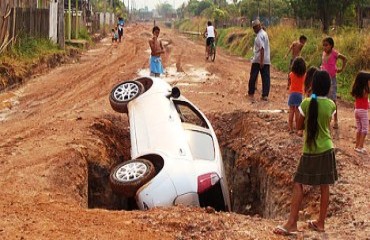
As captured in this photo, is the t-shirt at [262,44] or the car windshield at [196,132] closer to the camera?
the car windshield at [196,132]

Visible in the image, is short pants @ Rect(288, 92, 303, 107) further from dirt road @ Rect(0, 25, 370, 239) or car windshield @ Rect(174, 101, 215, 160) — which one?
car windshield @ Rect(174, 101, 215, 160)

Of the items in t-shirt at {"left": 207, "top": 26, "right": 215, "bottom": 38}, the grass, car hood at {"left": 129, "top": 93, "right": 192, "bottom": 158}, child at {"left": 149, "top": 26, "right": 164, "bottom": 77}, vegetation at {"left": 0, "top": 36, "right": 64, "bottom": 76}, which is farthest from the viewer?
t-shirt at {"left": 207, "top": 26, "right": 215, "bottom": 38}

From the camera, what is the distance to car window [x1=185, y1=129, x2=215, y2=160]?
8154 millimetres

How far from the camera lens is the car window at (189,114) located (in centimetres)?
959

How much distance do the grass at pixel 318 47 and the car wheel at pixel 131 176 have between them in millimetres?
8916

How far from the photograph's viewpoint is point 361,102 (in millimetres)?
9250

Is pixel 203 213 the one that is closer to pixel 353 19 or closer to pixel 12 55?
pixel 12 55

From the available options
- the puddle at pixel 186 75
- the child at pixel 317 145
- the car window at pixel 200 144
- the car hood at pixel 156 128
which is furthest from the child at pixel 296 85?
the puddle at pixel 186 75

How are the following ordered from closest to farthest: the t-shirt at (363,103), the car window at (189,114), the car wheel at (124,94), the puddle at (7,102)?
the t-shirt at (363,103)
the car window at (189,114)
the car wheel at (124,94)
the puddle at (7,102)

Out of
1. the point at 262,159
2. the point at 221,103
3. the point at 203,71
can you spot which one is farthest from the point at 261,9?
the point at 262,159

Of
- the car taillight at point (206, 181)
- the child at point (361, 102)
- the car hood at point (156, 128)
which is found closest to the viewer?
the car taillight at point (206, 181)

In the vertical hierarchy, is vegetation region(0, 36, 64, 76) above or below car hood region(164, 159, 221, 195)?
above

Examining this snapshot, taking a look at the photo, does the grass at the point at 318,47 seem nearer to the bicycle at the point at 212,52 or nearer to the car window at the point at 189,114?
the bicycle at the point at 212,52

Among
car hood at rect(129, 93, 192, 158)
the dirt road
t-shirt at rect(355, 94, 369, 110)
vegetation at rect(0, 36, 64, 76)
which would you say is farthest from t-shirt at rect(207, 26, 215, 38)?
t-shirt at rect(355, 94, 369, 110)
